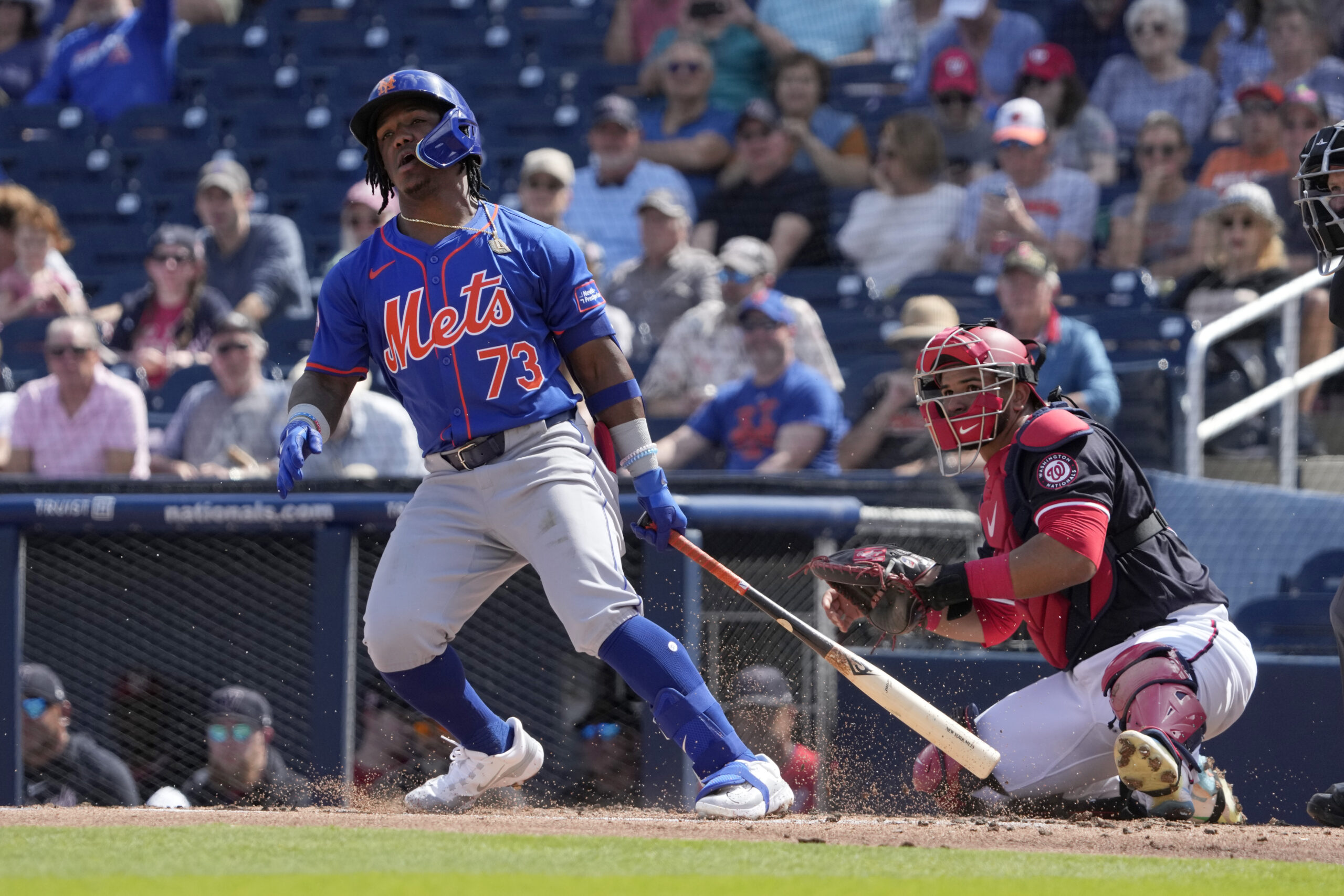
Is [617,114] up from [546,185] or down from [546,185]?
up

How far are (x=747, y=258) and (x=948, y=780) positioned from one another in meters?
3.20

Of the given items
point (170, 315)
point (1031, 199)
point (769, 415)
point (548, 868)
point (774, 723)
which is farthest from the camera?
point (170, 315)

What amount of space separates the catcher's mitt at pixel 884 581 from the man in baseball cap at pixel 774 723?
1.15 metres

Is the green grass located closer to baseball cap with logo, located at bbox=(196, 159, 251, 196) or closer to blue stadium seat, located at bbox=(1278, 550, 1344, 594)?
blue stadium seat, located at bbox=(1278, 550, 1344, 594)

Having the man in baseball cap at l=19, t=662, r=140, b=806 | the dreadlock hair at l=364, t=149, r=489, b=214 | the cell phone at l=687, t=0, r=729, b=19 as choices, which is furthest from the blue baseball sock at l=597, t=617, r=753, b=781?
the cell phone at l=687, t=0, r=729, b=19

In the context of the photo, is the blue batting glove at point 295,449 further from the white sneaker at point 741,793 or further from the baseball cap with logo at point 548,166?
the baseball cap with logo at point 548,166

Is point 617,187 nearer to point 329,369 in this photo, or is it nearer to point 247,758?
point 247,758

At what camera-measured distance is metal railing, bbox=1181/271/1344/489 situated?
6.18 m

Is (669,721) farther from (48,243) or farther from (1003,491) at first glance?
(48,243)

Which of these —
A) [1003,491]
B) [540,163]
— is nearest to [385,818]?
[1003,491]

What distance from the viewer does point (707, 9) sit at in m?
9.55

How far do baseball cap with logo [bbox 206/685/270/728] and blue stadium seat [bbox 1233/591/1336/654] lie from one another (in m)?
3.23

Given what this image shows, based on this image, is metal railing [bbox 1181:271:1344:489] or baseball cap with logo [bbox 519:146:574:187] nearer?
metal railing [bbox 1181:271:1344:489]

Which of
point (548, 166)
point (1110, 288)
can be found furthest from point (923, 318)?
point (548, 166)
